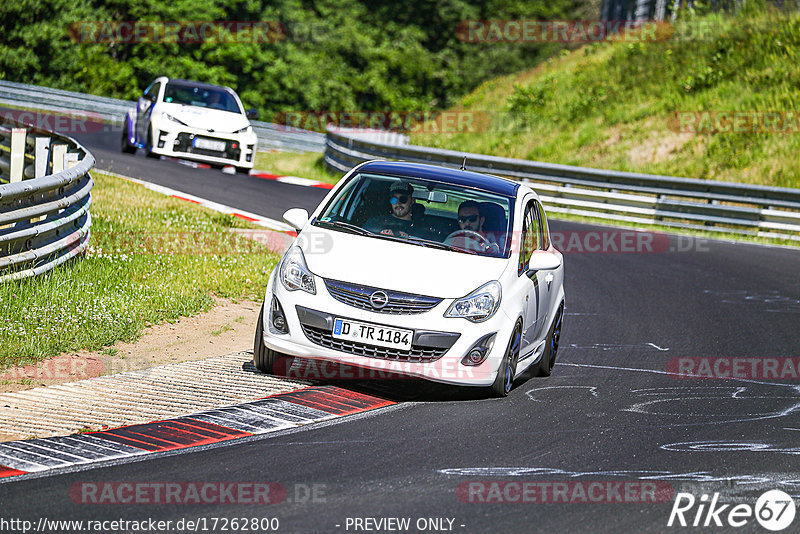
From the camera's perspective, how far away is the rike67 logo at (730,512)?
549 centimetres

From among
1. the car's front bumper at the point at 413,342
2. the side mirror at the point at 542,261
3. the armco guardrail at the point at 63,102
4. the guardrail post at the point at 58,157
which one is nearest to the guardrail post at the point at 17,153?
the guardrail post at the point at 58,157

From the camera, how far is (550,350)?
30.0 ft

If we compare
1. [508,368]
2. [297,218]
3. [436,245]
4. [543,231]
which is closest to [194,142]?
[543,231]

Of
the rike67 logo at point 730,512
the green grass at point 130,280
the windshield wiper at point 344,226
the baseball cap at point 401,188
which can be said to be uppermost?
the baseball cap at point 401,188

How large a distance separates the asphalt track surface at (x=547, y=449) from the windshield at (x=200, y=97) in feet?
40.1

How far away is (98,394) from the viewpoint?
7.36 m

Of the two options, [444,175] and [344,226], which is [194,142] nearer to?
[444,175]

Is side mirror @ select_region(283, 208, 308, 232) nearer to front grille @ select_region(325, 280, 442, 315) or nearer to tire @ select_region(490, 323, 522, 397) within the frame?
front grille @ select_region(325, 280, 442, 315)

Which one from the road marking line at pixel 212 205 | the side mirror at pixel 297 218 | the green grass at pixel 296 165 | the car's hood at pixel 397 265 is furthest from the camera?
the green grass at pixel 296 165

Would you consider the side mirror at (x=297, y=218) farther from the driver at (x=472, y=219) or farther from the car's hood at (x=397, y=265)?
the driver at (x=472, y=219)

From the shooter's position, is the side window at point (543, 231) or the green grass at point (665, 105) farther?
the green grass at point (665, 105)

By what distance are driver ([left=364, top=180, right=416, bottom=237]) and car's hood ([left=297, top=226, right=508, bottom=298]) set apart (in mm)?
285

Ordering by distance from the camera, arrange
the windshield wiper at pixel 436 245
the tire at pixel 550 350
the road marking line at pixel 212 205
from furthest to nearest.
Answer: the road marking line at pixel 212 205
the tire at pixel 550 350
the windshield wiper at pixel 436 245

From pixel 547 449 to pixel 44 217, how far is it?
6206mm
